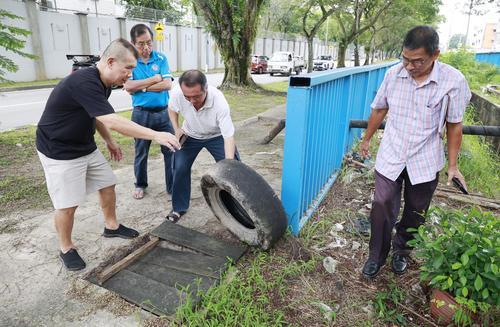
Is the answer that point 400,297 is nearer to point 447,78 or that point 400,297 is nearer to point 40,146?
point 447,78

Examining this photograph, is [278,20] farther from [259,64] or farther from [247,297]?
[247,297]

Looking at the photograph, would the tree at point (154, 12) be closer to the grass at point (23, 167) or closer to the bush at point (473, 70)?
the bush at point (473, 70)

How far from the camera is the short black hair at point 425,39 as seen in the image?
223cm

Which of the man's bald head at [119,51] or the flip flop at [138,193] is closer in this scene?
the man's bald head at [119,51]

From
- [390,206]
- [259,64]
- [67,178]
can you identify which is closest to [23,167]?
[67,178]

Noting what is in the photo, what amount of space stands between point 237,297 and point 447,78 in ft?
6.47

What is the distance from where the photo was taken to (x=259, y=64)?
86.8ft

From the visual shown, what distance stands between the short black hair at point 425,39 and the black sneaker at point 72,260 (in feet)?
9.01

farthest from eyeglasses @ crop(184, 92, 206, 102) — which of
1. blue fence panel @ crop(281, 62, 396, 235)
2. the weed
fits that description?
the weed

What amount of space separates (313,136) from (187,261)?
1.49 metres

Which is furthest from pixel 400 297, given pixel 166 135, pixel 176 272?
pixel 166 135

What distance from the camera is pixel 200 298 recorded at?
2.39m

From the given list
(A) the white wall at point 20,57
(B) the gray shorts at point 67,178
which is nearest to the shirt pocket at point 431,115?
Answer: (B) the gray shorts at point 67,178

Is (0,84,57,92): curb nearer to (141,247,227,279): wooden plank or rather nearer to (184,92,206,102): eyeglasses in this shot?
(184,92,206,102): eyeglasses
